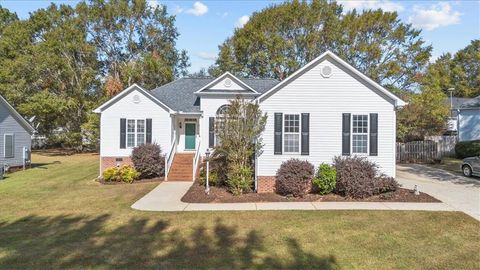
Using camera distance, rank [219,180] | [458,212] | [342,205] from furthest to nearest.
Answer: [219,180] < [342,205] < [458,212]

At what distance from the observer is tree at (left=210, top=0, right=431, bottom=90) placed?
36.1m

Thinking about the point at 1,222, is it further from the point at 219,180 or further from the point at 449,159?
the point at 449,159

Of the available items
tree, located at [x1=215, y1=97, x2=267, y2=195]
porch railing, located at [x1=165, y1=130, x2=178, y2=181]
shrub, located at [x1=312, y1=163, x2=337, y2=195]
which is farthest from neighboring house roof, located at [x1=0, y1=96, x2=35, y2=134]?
shrub, located at [x1=312, y1=163, x2=337, y2=195]

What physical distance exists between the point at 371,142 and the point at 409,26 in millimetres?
26504

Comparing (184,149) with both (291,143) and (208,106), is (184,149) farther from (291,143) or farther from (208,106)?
(291,143)

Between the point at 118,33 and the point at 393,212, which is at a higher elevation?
the point at 118,33

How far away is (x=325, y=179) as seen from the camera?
14117 millimetres

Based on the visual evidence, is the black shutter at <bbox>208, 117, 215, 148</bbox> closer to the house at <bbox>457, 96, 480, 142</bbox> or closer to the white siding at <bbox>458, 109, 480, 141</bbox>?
the house at <bbox>457, 96, 480, 142</bbox>

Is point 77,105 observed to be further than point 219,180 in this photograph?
Yes

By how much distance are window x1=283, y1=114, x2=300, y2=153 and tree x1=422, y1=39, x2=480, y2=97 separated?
49.8 m

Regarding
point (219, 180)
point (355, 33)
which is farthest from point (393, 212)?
point (355, 33)

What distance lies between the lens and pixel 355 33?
37.3 meters

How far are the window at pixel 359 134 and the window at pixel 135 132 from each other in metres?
11.7

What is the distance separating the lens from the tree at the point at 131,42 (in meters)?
39.1
